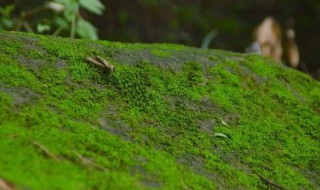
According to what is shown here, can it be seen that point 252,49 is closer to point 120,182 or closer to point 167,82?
point 167,82

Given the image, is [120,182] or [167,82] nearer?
[120,182]

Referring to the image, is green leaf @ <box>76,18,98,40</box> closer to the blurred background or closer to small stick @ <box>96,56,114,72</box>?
small stick @ <box>96,56,114,72</box>

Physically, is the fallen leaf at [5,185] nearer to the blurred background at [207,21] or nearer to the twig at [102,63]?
the twig at [102,63]

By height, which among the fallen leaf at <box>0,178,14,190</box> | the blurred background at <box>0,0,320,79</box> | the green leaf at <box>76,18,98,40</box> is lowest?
the fallen leaf at <box>0,178,14,190</box>

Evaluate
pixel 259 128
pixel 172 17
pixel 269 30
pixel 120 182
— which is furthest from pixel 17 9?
pixel 120 182

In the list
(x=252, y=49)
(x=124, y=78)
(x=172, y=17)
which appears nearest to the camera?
(x=124, y=78)

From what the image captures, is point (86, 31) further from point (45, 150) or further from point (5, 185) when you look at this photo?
point (5, 185)

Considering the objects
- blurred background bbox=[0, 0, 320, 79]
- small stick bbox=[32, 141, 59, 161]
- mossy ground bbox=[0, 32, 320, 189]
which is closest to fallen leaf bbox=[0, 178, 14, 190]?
mossy ground bbox=[0, 32, 320, 189]

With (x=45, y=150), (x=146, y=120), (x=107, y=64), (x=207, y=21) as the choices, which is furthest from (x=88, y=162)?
(x=207, y=21)

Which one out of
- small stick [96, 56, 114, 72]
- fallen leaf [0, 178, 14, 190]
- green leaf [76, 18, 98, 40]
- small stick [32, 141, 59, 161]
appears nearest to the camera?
fallen leaf [0, 178, 14, 190]

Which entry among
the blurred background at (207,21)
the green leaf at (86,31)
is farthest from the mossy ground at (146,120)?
the blurred background at (207,21)
